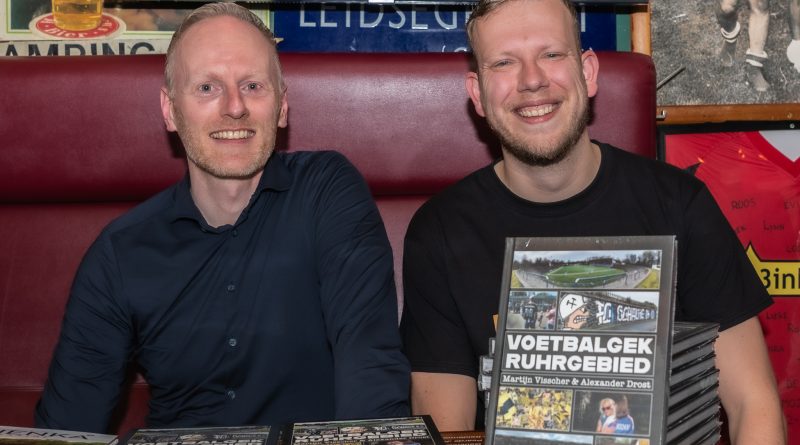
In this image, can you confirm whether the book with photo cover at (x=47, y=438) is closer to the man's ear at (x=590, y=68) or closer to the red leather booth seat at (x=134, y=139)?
the red leather booth seat at (x=134, y=139)

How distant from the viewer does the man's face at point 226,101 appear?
145 cm

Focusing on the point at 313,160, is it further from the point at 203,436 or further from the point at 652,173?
the point at 203,436

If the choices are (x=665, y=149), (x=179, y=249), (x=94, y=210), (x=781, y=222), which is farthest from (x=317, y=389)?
(x=781, y=222)

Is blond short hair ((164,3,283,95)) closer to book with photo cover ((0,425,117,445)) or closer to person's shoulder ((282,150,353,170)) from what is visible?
person's shoulder ((282,150,353,170))

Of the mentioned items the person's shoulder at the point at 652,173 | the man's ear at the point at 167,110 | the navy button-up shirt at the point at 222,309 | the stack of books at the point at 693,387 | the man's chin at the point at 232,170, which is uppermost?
the man's ear at the point at 167,110

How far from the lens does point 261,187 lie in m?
1.48

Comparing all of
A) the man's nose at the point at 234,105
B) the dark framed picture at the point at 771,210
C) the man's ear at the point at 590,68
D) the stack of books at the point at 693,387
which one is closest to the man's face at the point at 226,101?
the man's nose at the point at 234,105

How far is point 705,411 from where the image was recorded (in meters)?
0.89

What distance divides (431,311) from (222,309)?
14.1 inches

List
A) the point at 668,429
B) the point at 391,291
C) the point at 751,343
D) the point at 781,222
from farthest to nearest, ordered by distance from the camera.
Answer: the point at 781,222 → the point at 391,291 → the point at 751,343 → the point at 668,429

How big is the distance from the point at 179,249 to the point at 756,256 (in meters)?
1.37

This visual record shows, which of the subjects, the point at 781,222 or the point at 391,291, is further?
the point at 781,222

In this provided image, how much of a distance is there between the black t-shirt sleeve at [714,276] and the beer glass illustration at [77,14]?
58.7 inches

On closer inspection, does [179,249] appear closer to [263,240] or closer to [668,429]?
[263,240]
